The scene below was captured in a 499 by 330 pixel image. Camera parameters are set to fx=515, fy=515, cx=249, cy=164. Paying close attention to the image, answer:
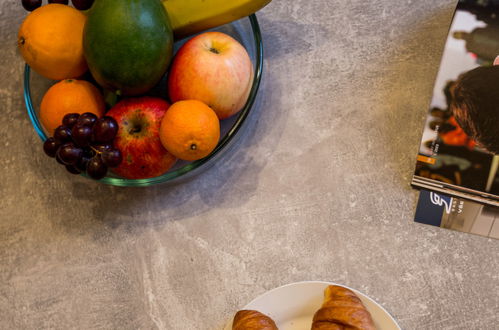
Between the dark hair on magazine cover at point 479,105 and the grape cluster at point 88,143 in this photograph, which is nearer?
the grape cluster at point 88,143

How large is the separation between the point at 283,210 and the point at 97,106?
0.33 metres

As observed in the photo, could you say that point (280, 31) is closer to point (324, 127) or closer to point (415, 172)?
point (324, 127)

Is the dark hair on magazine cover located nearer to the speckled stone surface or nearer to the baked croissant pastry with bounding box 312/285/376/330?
the speckled stone surface

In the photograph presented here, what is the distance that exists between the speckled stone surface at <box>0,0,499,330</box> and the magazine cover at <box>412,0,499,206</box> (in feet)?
0.08

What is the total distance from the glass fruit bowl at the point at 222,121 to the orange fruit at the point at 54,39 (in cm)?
9

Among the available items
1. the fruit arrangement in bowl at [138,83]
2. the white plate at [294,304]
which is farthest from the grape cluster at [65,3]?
the white plate at [294,304]

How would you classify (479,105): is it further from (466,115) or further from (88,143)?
(88,143)

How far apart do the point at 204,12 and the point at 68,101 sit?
227mm

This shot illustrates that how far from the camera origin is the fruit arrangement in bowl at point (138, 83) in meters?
0.67

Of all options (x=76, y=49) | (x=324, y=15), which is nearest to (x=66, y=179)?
(x=76, y=49)

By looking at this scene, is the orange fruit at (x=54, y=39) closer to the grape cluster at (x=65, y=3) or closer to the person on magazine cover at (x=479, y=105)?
the grape cluster at (x=65, y=3)

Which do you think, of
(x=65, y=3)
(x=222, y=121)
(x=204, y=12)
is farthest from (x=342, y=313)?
(x=65, y=3)

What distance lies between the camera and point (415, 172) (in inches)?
31.9

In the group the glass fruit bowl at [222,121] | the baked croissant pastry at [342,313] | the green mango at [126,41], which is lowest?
the baked croissant pastry at [342,313]
